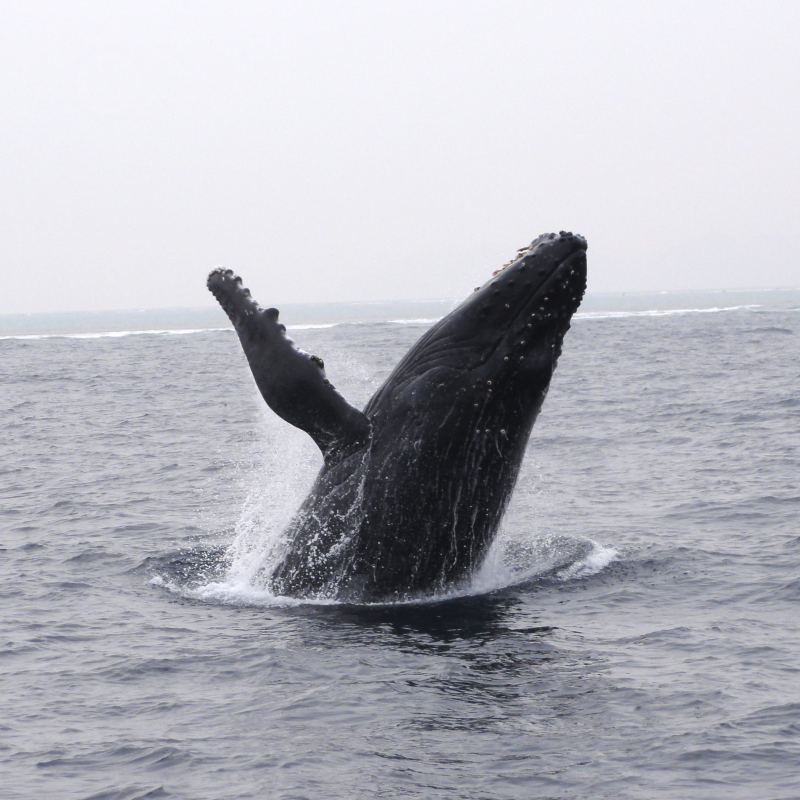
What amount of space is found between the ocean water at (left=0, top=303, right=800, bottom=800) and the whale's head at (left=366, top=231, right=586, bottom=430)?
219 centimetres

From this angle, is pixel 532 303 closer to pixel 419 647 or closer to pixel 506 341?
pixel 506 341

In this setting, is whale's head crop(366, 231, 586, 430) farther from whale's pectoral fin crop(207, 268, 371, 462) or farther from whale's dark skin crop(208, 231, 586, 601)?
whale's pectoral fin crop(207, 268, 371, 462)

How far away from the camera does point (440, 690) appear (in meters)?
9.30

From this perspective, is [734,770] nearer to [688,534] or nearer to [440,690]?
[440,690]

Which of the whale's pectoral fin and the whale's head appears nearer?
the whale's pectoral fin

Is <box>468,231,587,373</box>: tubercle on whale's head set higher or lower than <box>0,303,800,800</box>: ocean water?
higher

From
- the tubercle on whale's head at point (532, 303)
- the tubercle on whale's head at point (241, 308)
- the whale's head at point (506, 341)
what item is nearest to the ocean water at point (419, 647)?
the whale's head at point (506, 341)

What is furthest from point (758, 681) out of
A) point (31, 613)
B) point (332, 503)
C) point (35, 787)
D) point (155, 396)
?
point (155, 396)

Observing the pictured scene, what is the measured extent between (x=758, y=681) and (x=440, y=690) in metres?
2.67

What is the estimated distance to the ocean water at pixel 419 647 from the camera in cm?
795

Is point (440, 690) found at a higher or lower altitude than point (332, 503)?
lower

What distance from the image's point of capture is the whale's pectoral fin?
10.2 meters

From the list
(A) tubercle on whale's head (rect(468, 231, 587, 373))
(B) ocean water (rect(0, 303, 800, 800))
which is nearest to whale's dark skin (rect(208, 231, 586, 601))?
(A) tubercle on whale's head (rect(468, 231, 587, 373))

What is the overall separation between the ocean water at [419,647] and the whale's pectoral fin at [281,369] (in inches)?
81.0
